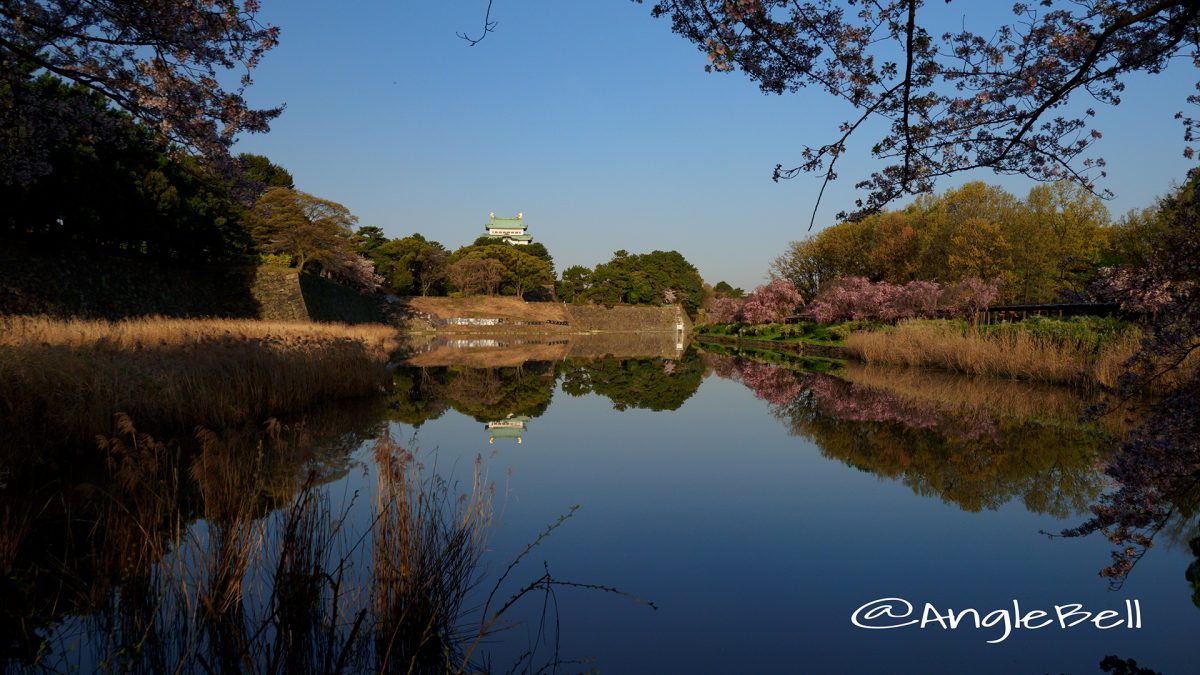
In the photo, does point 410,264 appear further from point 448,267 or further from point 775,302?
point 775,302

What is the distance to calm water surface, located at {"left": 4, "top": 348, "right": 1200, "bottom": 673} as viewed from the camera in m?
4.23

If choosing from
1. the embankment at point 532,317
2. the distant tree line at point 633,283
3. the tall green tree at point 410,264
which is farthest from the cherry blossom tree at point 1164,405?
the distant tree line at point 633,283

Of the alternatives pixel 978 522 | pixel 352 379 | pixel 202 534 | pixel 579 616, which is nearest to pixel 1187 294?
pixel 978 522

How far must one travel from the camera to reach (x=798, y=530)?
263 inches

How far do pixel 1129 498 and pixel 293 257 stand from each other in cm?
5559

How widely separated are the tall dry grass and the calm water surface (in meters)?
1.63

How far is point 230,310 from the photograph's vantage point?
35.3 meters

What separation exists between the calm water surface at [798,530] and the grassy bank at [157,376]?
70.5 inches

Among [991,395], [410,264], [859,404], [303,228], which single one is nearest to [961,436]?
[859,404]

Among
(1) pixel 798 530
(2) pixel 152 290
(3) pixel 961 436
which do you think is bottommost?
(1) pixel 798 530

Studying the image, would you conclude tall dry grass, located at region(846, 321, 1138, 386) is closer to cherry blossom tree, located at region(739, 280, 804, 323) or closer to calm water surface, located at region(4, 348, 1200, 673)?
calm water surface, located at region(4, 348, 1200, 673)

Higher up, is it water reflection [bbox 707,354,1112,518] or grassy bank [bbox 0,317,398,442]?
grassy bank [bbox 0,317,398,442]

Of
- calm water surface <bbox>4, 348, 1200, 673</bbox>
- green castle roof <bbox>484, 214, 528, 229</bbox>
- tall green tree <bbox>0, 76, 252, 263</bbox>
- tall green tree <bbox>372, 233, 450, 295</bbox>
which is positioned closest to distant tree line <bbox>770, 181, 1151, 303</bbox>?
calm water surface <bbox>4, 348, 1200, 673</bbox>

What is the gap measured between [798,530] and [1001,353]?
1592 cm
